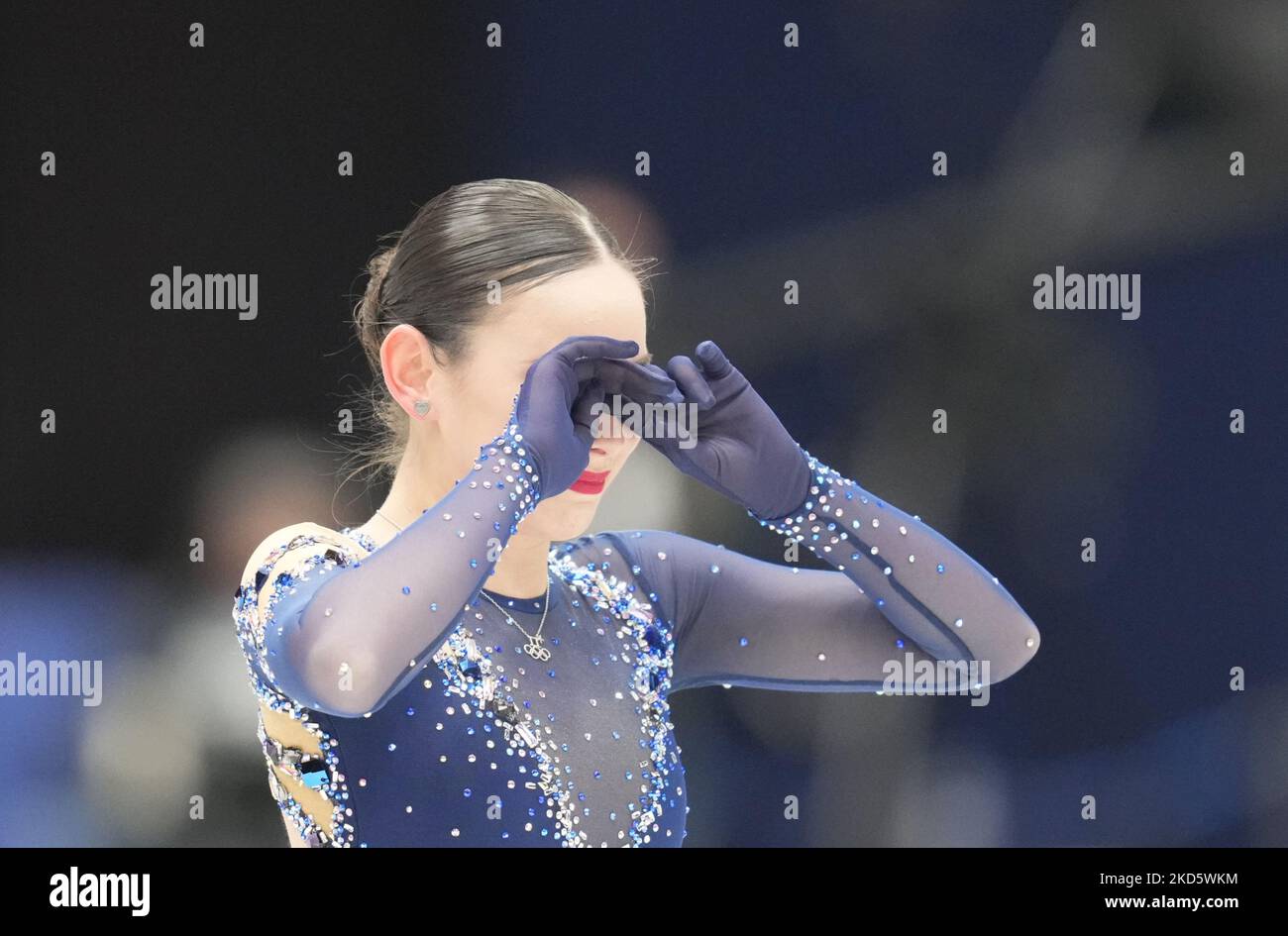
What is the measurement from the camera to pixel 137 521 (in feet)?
9.78

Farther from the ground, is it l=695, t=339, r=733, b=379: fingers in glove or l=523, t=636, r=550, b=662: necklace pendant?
l=695, t=339, r=733, b=379: fingers in glove

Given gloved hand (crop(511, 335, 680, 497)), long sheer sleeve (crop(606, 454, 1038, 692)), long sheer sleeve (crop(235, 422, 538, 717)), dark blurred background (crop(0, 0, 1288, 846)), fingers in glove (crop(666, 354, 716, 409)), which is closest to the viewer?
long sheer sleeve (crop(235, 422, 538, 717))

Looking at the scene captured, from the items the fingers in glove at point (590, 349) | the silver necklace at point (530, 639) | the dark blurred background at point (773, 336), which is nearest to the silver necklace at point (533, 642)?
the silver necklace at point (530, 639)

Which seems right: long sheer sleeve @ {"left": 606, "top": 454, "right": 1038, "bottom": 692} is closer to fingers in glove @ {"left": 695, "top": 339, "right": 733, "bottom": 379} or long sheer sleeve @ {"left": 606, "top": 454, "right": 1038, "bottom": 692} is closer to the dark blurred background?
fingers in glove @ {"left": 695, "top": 339, "right": 733, "bottom": 379}

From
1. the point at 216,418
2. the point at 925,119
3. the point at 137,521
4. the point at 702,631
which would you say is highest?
the point at 925,119

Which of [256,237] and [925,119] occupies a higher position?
[925,119]

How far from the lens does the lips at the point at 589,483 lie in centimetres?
231

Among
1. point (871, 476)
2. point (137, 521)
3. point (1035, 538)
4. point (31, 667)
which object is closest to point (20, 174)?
point (137, 521)

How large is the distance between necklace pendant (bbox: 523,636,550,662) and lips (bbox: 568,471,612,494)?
0.22 meters

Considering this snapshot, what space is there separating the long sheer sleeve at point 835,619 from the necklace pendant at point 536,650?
264mm

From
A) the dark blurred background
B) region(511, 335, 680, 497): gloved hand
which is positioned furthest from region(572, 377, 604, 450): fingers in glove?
the dark blurred background

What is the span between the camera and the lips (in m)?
2.31
